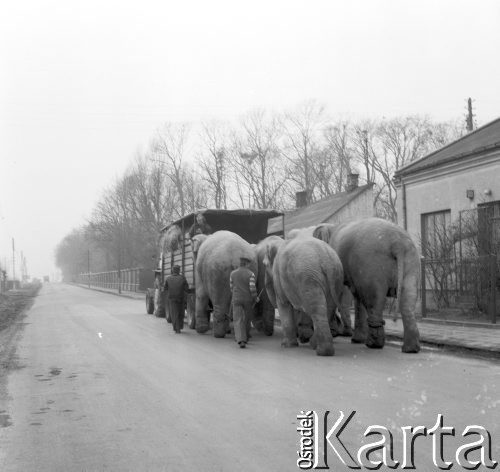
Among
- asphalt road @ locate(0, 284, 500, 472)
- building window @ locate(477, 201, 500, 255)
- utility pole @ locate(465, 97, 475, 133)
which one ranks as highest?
utility pole @ locate(465, 97, 475, 133)

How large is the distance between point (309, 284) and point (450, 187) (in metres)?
12.3

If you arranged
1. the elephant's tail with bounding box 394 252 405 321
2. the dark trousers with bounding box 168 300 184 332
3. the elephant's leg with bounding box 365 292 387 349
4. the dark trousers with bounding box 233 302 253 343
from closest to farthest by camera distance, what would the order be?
the elephant's tail with bounding box 394 252 405 321, the elephant's leg with bounding box 365 292 387 349, the dark trousers with bounding box 233 302 253 343, the dark trousers with bounding box 168 300 184 332

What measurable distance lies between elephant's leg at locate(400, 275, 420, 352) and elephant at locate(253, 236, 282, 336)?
3671 mm

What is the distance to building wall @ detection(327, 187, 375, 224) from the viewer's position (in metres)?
37.9

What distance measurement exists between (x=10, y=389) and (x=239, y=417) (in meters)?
3.37

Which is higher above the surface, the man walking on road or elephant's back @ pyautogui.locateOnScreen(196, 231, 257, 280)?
elephant's back @ pyautogui.locateOnScreen(196, 231, 257, 280)

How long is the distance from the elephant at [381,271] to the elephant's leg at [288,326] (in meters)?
1.20

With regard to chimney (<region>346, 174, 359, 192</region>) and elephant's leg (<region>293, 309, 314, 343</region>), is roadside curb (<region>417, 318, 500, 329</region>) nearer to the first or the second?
elephant's leg (<region>293, 309, 314, 343</region>)

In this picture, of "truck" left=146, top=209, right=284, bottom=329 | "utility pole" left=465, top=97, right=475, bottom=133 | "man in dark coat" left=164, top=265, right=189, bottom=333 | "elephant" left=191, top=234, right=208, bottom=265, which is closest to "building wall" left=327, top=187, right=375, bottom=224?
"utility pole" left=465, top=97, right=475, bottom=133

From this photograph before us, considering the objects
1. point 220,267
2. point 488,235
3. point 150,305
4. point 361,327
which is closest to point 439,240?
point 488,235

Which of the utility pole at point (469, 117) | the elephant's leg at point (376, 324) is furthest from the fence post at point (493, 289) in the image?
the utility pole at point (469, 117)

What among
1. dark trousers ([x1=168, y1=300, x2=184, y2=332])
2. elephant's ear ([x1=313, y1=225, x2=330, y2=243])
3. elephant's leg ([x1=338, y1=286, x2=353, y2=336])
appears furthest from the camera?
dark trousers ([x1=168, y1=300, x2=184, y2=332])

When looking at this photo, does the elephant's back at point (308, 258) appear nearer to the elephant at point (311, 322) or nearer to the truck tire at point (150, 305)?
the elephant at point (311, 322)

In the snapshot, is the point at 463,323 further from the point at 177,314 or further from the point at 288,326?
A: the point at 177,314
